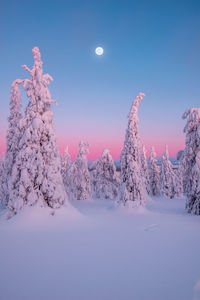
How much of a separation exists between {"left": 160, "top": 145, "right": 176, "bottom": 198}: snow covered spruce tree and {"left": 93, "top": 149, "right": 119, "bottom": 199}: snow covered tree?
37.2 ft

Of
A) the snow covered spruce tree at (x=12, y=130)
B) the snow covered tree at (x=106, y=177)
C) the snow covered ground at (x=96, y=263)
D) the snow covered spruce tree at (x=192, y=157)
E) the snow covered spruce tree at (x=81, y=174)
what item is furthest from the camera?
the snow covered tree at (x=106, y=177)

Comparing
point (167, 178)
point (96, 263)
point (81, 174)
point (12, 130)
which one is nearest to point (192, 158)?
point (96, 263)

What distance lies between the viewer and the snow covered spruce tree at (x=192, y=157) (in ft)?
61.2

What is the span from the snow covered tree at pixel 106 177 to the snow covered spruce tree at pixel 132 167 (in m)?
15.3

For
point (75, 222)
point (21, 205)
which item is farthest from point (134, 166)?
point (21, 205)

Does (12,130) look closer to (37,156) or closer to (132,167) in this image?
(37,156)

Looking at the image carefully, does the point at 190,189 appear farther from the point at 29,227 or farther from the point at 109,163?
the point at 109,163

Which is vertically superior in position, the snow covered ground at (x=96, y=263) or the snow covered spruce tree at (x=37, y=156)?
the snow covered spruce tree at (x=37, y=156)

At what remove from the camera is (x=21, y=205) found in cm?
1304

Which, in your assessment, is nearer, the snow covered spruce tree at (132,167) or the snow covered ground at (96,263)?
the snow covered ground at (96,263)

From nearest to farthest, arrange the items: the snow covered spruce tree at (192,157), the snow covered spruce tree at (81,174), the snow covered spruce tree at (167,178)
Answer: the snow covered spruce tree at (192,157)
the snow covered spruce tree at (81,174)
the snow covered spruce tree at (167,178)

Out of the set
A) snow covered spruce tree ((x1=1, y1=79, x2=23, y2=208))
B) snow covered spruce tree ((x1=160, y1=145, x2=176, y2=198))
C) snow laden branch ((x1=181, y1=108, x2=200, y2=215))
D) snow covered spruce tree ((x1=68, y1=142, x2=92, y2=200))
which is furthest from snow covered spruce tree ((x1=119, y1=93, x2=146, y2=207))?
snow covered spruce tree ((x1=160, y1=145, x2=176, y2=198))

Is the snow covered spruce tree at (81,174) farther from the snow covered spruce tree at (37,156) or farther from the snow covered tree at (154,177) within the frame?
the snow covered spruce tree at (37,156)

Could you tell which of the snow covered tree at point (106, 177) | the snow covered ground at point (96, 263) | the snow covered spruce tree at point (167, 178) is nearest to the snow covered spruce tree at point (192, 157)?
the snow covered ground at point (96, 263)
